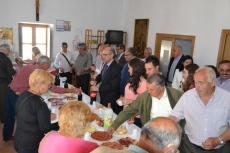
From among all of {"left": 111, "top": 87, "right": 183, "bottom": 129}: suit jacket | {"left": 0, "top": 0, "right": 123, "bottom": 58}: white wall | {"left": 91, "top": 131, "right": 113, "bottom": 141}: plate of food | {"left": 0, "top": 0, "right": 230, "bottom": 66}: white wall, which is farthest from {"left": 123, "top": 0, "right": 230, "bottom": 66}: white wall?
{"left": 91, "top": 131, "right": 113, "bottom": 141}: plate of food

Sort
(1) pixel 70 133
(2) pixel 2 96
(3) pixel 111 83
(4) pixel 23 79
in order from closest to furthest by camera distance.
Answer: (1) pixel 70 133, (4) pixel 23 79, (3) pixel 111 83, (2) pixel 2 96

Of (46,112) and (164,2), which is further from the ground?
(164,2)

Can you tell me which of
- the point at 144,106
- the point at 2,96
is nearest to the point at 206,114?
the point at 144,106

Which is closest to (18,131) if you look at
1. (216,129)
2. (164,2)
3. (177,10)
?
(216,129)

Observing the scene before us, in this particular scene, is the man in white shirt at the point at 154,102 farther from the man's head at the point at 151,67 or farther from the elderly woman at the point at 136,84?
the man's head at the point at 151,67

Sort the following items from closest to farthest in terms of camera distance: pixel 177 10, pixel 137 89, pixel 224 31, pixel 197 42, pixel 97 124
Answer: pixel 97 124 < pixel 137 89 < pixel 224 31 < pixel 197 42 < pixel 177 10

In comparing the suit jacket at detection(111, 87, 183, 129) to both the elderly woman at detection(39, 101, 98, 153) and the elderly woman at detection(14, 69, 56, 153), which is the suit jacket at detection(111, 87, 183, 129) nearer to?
the elderly woman at detection(14, 69, 56, 153)

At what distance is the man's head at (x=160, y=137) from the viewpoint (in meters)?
1.09

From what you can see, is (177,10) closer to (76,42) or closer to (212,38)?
(212,38)

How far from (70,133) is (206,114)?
1.25 metres

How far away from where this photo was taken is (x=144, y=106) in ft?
7.67

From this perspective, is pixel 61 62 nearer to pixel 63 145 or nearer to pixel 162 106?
pixel 162 106

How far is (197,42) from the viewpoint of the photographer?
16.4ft

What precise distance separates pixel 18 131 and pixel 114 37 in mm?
5711
